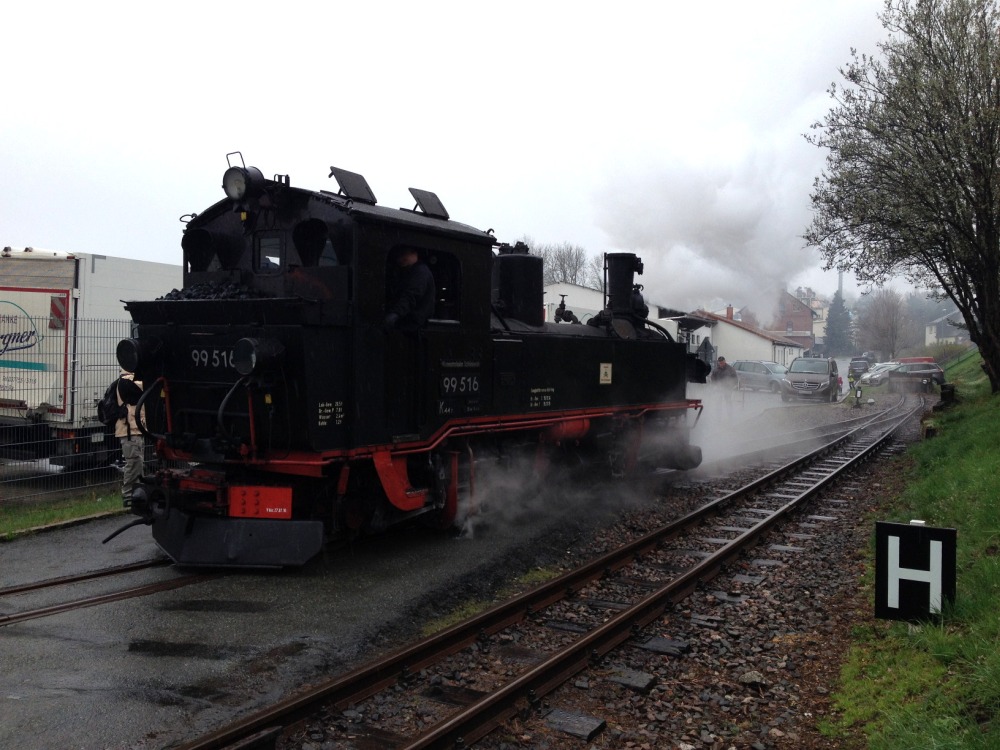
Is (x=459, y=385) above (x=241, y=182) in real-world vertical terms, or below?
below

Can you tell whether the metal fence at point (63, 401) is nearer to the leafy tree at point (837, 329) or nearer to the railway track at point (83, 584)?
the railway track at point (83, 584)

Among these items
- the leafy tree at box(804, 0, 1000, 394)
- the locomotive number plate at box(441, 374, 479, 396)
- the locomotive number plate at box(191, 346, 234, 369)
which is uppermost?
the leafy tree at box(804, 0, 1000, 394)

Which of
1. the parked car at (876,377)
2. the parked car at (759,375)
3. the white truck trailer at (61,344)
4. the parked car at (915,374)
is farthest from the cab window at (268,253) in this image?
the parked car at (876,377)

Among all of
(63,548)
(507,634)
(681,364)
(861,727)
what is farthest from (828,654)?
(681,364)

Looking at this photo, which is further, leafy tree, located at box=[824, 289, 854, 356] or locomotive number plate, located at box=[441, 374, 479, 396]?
leafy tree, located at box=[824, 289, 854, 356]

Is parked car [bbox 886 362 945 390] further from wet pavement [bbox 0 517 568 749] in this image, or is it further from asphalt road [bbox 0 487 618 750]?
Result: wet pavement [bbox 0 517 568 749]

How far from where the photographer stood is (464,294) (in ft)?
24.8

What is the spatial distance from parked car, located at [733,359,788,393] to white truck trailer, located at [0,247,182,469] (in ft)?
83.5

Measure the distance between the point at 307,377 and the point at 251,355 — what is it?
0.44 m

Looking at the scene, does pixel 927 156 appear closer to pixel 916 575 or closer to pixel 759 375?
pixel 916 575

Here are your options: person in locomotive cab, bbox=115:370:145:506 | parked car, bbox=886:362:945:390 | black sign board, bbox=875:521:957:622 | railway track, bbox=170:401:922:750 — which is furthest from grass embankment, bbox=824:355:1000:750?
parked car, bbox=886:362:945:390

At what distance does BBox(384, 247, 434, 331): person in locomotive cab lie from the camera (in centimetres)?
661

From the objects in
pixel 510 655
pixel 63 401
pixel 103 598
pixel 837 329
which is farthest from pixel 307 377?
pixel 837 329

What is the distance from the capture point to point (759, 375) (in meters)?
32.5
